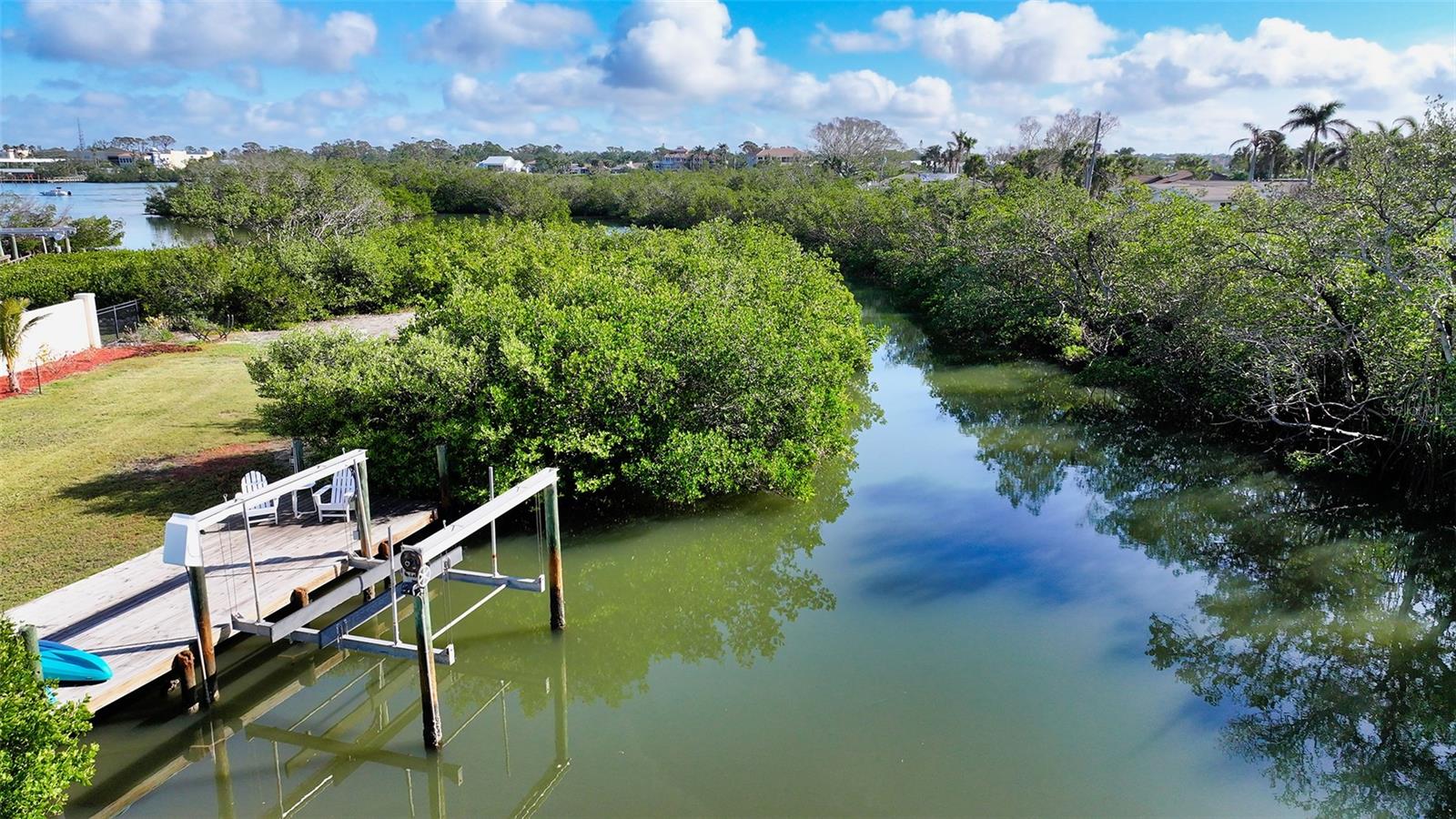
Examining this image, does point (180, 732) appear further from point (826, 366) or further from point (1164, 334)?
point (1164, 334)

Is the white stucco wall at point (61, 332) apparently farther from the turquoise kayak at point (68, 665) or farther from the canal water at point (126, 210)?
the canal water at point (126, 210)

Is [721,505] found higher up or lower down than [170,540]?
lower down

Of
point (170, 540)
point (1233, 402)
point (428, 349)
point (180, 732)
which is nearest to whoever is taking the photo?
point (170, 540)

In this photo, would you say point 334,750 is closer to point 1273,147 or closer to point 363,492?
point 363,492

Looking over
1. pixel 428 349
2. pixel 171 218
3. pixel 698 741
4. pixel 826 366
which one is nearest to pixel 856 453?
pixel 826 366

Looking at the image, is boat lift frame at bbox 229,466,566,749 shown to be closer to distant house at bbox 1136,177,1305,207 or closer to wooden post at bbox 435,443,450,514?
wooden post at bbox 435,443,450,514

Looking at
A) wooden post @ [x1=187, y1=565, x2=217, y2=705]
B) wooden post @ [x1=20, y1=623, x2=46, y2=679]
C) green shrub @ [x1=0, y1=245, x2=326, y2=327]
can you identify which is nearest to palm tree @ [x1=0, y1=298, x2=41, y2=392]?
green shrub @ [x1=0, y1=245, x2=326, y2=327]
